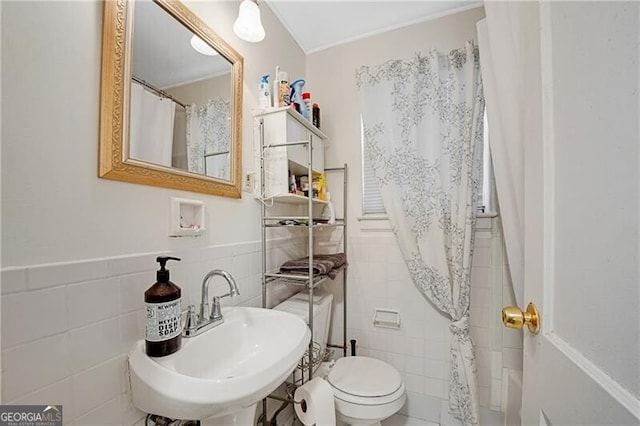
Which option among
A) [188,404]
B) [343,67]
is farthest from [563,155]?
[343,67]

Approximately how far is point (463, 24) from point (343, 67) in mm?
774

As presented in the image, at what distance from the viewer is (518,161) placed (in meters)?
1.02

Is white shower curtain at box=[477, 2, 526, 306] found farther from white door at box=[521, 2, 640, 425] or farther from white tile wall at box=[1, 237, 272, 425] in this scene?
white tile wall at box=[1, 237, 272, 425]

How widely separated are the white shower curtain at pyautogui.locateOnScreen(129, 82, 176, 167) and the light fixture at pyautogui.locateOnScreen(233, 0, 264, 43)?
0.46 meters

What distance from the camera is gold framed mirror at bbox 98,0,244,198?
2.47ft

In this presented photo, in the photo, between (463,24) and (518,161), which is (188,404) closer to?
(518,161)

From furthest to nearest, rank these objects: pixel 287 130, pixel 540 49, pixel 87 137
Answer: pixel 287 130
pixel 87 137
pixel 540 49

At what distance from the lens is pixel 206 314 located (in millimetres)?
972

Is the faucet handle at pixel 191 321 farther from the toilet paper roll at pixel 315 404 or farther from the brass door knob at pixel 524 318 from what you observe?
the brass door knob at pixel 524 318

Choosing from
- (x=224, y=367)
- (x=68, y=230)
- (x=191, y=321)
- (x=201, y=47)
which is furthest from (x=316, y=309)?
(x=201, y=47)

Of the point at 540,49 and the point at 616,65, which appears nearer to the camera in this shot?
the point at 616,65

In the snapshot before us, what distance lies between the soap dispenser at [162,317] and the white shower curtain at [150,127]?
13.6 inches

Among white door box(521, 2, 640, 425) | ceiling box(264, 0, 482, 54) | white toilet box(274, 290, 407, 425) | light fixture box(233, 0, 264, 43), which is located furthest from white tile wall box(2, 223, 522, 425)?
ceiling box(264, 0, 482, 54)

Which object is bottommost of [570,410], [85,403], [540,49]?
[85,403]
